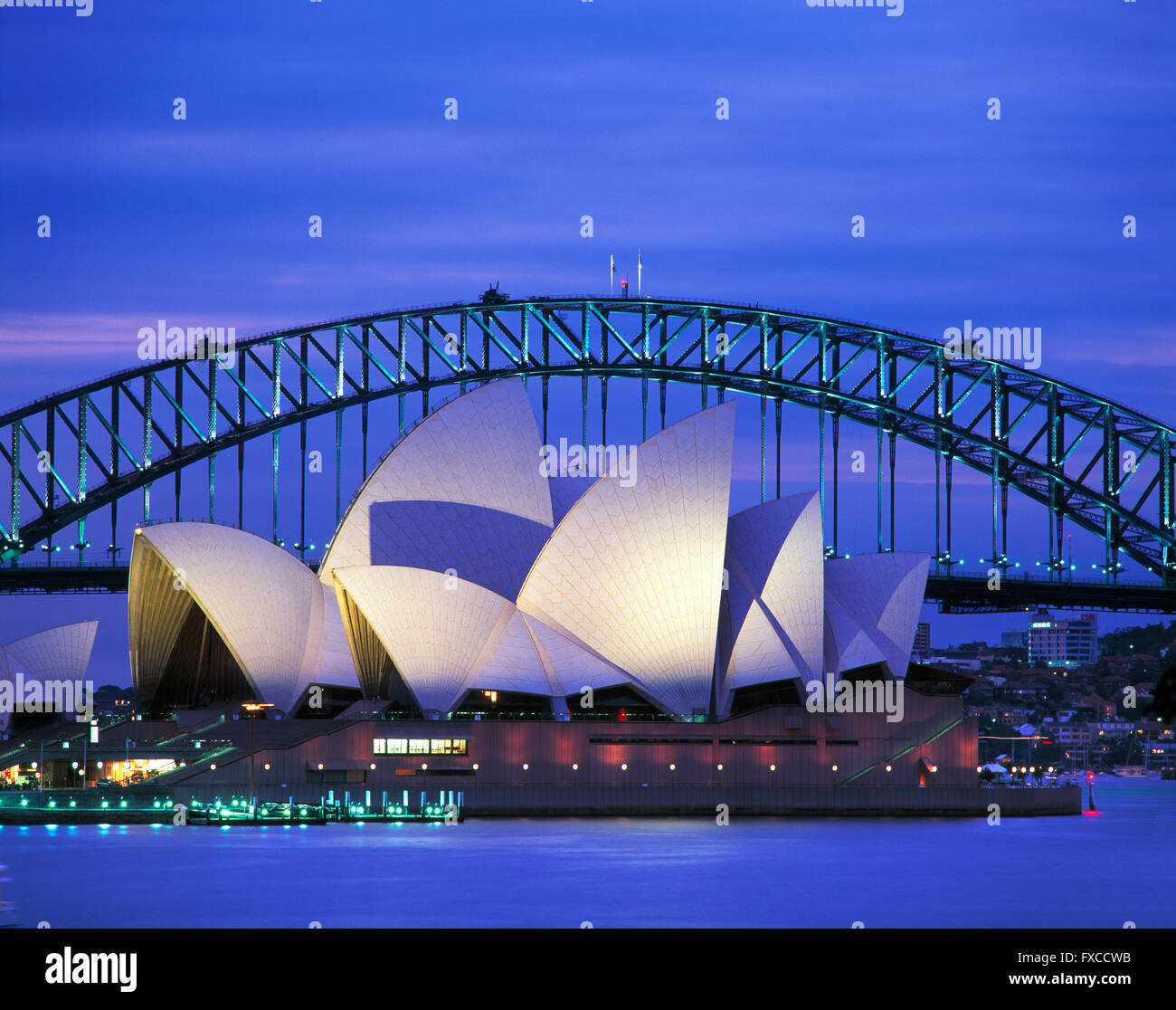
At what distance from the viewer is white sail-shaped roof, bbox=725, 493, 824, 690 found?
67312mm

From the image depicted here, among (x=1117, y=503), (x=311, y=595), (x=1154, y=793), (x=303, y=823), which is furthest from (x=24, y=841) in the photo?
(x=1154, y=793)

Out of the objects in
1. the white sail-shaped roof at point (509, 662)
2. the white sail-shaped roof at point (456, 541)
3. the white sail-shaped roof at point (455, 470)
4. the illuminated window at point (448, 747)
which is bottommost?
the illuminated window at point (448, 747)

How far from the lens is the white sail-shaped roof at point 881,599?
7212cm

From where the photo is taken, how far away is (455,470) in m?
67.4

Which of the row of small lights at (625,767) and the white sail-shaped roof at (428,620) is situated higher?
the white sail-shaped roof at (428,620)

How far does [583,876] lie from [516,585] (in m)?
27.8

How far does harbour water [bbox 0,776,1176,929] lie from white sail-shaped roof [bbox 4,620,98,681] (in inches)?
921

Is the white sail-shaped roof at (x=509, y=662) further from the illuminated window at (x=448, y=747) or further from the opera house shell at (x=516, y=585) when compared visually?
the illuminated window at (x=448, y=747)

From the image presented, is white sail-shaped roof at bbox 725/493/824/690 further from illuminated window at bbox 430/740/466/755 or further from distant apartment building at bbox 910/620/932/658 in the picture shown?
distant apartment building at bbox 910/620/932/658

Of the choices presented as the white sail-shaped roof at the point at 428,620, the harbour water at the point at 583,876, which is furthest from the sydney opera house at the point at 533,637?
the harbour water at the point at 583,876

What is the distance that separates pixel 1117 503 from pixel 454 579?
3726 cm

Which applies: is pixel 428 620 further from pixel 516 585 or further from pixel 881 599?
pixel 881 599

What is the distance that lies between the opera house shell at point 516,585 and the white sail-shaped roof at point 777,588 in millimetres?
68

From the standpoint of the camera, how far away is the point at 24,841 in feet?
160
